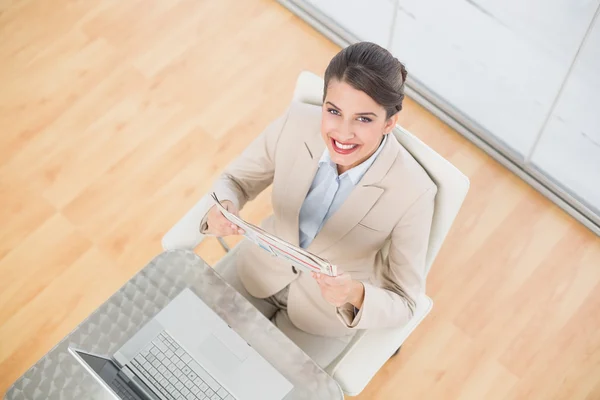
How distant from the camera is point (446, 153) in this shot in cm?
337

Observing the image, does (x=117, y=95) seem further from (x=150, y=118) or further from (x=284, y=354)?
(x=284, y=354)

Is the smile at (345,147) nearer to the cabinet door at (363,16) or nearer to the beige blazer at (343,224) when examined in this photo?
the beige blazer at (343,224)

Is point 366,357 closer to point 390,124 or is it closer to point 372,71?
point 390,124

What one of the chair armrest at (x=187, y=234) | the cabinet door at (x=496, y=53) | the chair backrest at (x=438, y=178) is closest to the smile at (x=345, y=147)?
the chair backrest at (x=438, y=178)

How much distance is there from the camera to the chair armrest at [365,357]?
6.62 ft

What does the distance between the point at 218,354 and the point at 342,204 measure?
20.7 inches

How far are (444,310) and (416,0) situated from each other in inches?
50.7

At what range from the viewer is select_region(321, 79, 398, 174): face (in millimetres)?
1841

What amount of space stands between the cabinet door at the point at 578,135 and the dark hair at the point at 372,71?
1.14 m

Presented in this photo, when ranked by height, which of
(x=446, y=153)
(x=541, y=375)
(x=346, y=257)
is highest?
(x=346, y=257)

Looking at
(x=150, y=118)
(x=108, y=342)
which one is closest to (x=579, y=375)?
(x=108, y=342)

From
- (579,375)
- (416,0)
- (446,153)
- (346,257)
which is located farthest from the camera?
(446,153)

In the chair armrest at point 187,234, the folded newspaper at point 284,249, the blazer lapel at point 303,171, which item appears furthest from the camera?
the chair armrest at point 187,234

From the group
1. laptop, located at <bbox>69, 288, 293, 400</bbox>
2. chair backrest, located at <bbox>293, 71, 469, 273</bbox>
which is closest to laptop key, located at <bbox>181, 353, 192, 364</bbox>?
laptop, located at <bbox>69, 288, 293, 400</bbox>
